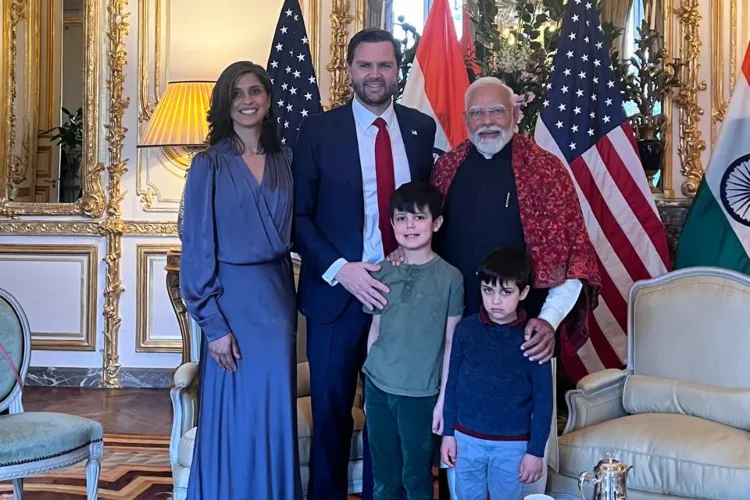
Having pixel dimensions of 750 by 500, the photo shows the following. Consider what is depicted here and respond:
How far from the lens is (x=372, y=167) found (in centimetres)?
243

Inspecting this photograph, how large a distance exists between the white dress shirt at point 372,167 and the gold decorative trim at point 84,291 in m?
3.25

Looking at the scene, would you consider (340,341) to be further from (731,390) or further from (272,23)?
(272,23)

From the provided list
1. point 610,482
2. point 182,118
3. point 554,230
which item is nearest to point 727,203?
point 554,230

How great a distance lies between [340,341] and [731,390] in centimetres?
136

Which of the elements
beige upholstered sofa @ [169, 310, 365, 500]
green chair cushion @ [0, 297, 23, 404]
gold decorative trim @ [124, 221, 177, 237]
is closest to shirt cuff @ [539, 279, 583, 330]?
beige upholstered sofa @ [169, 310, 365, 500]

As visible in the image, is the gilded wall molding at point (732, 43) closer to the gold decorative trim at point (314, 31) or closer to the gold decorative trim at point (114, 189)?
the gold decorative trim at point (314, 31)

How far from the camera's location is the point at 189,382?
8.65 ft

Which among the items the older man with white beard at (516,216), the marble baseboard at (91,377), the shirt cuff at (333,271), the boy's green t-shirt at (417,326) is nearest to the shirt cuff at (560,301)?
the older man with white beard at (516,216)

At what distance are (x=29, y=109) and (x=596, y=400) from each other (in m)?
4.18

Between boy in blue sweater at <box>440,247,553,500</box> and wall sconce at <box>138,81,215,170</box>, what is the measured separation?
2.51 m

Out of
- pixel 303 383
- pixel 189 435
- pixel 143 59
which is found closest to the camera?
pixel 189 435

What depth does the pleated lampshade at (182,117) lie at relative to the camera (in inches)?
167

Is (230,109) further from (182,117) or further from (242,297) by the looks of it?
(182,117)

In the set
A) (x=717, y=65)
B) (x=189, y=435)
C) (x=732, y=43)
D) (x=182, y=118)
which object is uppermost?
(x=732, y=43)
